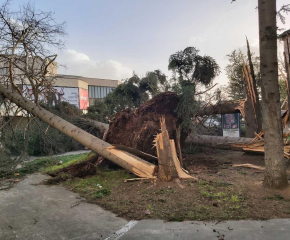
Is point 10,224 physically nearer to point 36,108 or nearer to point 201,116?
point 36,108

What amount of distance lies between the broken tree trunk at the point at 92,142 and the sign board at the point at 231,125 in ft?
17.9

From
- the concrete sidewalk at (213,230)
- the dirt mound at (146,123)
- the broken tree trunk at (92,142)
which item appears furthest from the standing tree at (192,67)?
the concrete sidewalk at (213,230)

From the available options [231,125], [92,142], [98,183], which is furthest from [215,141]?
[98,183]

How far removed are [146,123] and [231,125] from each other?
4.52 metres

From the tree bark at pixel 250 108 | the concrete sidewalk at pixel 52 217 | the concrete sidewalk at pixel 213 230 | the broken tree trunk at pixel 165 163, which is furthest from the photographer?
the tree bark at pixel 250 108

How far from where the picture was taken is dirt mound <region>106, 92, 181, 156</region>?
735 cm

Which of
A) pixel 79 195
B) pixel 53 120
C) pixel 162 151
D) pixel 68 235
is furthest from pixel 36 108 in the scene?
pixel 68 235

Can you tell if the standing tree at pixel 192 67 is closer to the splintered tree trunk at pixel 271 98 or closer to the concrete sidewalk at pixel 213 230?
the splintered tree trunk at pixel 271 98

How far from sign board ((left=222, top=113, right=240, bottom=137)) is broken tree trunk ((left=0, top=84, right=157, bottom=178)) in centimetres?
547

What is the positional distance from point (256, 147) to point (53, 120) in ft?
21.6

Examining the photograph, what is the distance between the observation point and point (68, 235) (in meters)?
3.33

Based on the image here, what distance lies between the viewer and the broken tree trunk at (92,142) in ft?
19.7

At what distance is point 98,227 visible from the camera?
11.8 ft

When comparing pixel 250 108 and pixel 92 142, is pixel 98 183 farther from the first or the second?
pixel 250 108
